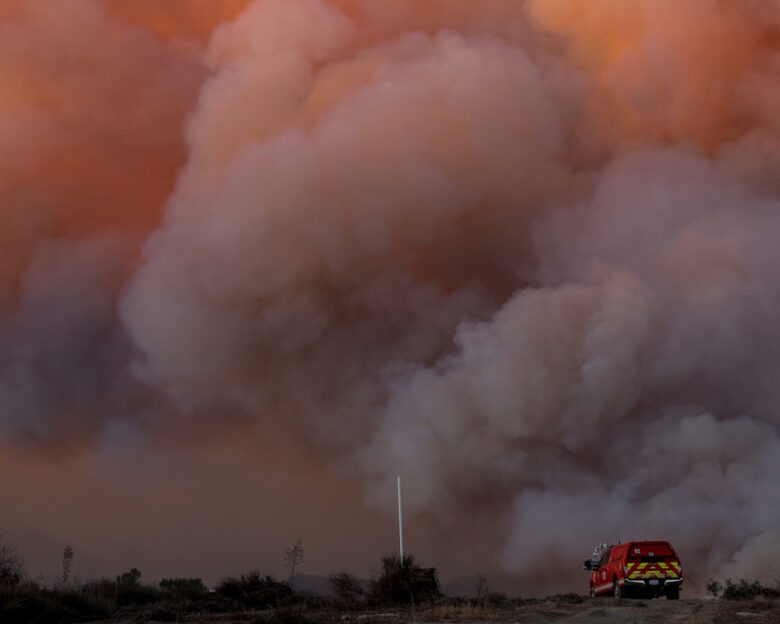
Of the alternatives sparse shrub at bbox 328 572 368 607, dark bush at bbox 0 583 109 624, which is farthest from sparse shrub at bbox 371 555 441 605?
dark bush at bbox 0 583 109 624

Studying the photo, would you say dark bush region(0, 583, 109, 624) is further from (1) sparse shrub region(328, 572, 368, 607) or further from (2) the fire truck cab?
(2) the fire truck cab

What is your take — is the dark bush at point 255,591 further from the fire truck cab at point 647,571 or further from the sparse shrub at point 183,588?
the fire truck cab at point 647,571

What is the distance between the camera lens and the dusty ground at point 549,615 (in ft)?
89.4

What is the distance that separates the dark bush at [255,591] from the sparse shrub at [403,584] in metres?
3.92

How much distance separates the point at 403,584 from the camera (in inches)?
1630

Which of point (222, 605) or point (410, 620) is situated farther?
point (222, 605)

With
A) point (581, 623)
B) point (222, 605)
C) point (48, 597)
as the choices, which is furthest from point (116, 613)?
point (581, 623)

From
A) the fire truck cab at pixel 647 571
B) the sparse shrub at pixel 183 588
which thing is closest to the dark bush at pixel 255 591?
the sparse shrub at pixel 183 588

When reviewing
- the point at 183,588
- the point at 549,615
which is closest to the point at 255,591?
the point at 183,588

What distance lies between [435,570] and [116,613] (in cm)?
1491

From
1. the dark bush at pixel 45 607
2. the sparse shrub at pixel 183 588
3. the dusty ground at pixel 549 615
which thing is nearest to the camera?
the dusty ground at pixel 549 615

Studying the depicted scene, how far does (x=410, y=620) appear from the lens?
2881cm

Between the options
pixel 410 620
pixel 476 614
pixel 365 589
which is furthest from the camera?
pixel 365 589

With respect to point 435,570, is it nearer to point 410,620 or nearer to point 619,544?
point 619,544
